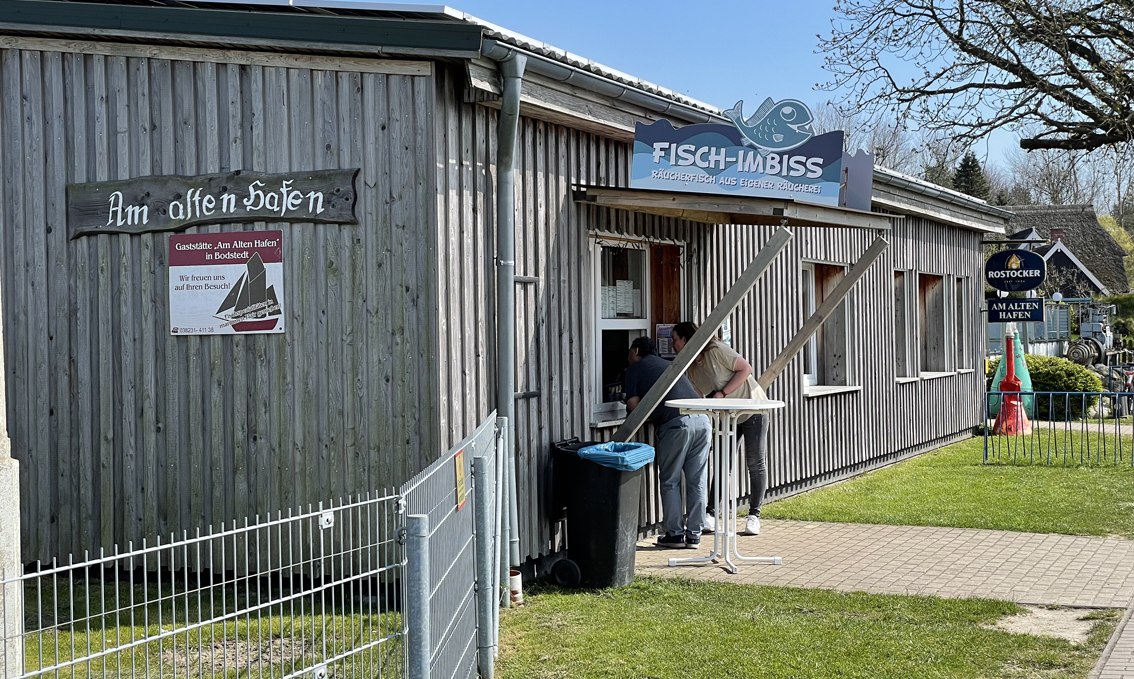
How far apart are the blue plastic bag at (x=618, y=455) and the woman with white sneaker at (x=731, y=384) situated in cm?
157

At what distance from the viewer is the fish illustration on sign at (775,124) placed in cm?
917

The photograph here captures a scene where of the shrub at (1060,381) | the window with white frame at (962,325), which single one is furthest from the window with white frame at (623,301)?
the shrub at (1060,381)

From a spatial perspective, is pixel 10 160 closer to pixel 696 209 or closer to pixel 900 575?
pixel 696 209

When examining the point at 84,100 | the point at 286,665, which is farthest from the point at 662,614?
the point at 84,100

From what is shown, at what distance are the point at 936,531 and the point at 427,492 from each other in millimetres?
7448

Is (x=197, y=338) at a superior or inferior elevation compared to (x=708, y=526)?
superior

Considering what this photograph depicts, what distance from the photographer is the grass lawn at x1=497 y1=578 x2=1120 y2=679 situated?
655cm

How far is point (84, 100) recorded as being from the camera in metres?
8.95

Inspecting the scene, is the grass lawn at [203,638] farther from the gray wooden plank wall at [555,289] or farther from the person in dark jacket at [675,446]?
the person in dark jacket at [675,446]

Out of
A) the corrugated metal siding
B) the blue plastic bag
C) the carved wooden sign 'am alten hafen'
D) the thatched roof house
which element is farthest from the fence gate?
the thatched roof house

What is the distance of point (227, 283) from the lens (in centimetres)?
855

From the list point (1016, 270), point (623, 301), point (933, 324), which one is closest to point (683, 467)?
point (623, 301)

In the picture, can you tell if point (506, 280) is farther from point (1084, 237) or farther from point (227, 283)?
point (1084, 237)

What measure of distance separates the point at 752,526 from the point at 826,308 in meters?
2.07
